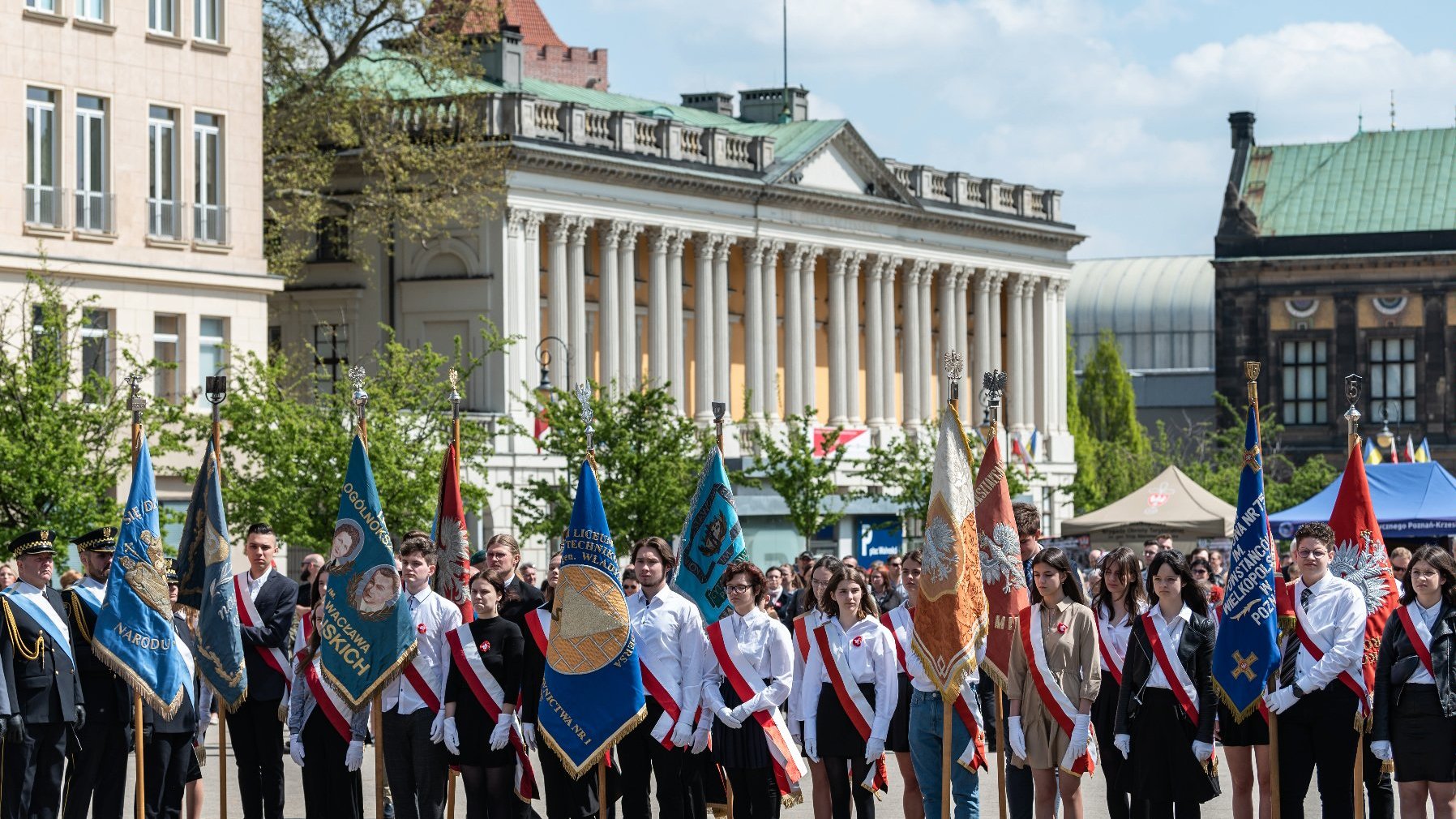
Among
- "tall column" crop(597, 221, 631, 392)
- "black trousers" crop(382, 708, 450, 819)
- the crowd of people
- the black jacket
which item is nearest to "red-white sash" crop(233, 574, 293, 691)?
the crowd of people

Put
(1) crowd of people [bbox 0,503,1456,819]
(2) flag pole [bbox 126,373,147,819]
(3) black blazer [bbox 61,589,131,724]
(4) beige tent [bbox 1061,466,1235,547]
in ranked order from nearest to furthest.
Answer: (1) crowd of people [bbox 0,503,1456,819], (2) flag pole [bbox 126,373,147,819], (3) black blazer [bbox 61,589,131,724], (4) beige tent [bbox 1061,466,1235,547]

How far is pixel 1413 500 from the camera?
3706 centimetres

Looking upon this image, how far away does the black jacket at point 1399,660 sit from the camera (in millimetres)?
15008

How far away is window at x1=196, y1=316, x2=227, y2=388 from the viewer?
1889 inches

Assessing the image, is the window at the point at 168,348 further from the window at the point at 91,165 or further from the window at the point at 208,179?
the window at the point at 91,165

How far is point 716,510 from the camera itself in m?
19.0

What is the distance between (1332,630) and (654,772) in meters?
4.16

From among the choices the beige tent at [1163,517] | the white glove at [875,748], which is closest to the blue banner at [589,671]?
the white glove at [875,748]

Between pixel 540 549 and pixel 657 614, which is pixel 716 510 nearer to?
pixel 657 614

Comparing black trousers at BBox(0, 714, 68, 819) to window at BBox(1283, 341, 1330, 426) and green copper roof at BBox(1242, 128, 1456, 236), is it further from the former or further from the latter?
green copper roof at BBox(1242, 128, 1456, 236)

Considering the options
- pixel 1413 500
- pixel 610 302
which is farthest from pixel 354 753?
pixel 610 302

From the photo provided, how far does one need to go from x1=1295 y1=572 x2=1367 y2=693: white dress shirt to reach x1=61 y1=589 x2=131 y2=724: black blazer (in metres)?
7.57

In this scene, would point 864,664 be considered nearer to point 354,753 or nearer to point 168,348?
point 354,753

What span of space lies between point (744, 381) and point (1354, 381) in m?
53.5
